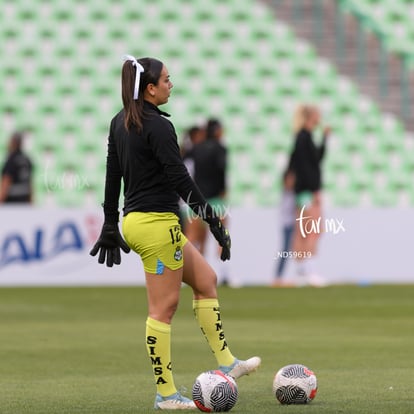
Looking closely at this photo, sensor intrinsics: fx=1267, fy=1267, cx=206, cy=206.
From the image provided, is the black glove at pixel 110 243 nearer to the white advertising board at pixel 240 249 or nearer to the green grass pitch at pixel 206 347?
the green grass pitch at pixel 206 347

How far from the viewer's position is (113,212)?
752 cm

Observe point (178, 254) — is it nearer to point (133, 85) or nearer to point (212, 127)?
point (133, 85)

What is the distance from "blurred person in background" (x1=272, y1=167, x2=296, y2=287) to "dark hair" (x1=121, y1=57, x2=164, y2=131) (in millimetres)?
11365

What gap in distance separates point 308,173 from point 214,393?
1144 centimetres

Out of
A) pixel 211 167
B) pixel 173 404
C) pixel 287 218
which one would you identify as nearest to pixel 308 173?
pixel 287 218

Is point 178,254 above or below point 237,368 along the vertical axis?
above

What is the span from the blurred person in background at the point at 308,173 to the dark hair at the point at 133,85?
10.8 m

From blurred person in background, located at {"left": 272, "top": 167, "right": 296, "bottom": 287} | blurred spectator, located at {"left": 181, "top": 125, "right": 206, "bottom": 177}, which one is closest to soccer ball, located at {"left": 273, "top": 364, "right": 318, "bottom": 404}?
blurred person in background, located at {"left": 272, "top": 167, "right": 296, "bottom": 287}

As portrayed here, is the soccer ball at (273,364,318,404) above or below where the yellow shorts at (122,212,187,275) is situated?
below

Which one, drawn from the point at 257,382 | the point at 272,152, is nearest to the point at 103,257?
the point at 257,382

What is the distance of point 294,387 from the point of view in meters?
7.25

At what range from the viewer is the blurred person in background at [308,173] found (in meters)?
17.9

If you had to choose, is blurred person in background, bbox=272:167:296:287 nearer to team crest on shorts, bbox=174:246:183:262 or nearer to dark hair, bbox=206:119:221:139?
dark hair, bbox=206:119:221:139

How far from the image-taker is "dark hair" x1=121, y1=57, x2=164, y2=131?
695 centimetres
